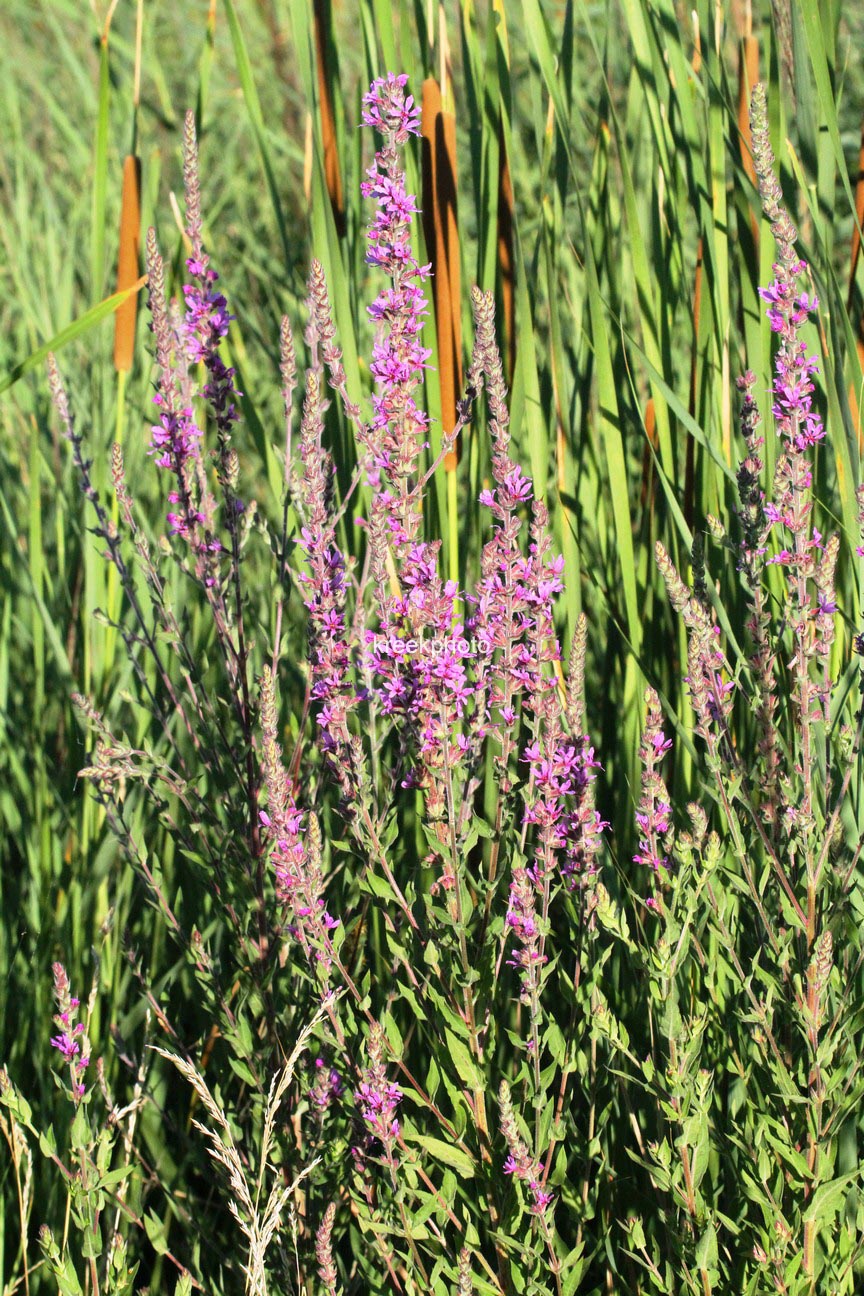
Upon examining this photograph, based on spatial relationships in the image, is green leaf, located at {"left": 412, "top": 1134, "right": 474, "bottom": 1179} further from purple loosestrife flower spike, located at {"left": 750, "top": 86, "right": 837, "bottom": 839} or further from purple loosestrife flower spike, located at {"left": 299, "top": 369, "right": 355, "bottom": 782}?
purple loosestrife flower spike, located at {"left": 750, "top": 86, "right": 837, "bottom": 839}

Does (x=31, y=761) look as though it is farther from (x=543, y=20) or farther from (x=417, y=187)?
(x=543, y=20)

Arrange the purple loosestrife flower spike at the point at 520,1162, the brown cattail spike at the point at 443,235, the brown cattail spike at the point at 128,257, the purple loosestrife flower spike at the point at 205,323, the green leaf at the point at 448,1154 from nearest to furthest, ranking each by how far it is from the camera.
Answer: the purple loosestrife flower spike at the point at 520,1162 → the green leaf at the point at 448,1154 → the purple loosestrife flower spike at the point at 205,323 → the brown cattail spike at the point at 443,235 → the brown cattail spike at the point at 128,257

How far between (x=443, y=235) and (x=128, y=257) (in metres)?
0.66

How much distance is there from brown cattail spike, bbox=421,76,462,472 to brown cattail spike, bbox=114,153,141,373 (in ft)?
1.93

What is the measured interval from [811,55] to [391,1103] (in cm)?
140

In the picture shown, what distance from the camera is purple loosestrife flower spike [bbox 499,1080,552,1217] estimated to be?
1210mm

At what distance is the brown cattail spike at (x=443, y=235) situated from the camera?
1.78 metres

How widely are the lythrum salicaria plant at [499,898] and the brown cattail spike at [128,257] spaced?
44 cm

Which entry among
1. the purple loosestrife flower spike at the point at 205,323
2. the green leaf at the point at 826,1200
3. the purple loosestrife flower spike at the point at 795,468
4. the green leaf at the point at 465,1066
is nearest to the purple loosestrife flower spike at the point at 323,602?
the purple loosestrife flower spike at the point at 205,323

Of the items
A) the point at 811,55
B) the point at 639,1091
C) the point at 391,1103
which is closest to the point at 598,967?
the point at 391,1103

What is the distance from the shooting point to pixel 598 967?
134 centimetres

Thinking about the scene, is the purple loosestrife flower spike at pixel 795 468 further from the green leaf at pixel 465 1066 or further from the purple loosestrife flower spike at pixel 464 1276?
the purple loosestrife flower spike at pixel 464 1276

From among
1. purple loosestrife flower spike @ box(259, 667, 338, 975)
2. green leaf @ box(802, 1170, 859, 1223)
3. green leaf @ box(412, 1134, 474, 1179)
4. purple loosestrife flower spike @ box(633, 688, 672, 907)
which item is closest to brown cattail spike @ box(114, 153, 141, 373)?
purple loosestrife flower spike @ box(259, 667, 338, 975)

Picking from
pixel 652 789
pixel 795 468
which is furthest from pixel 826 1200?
pixel 795 468
